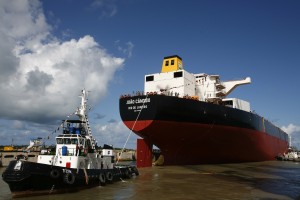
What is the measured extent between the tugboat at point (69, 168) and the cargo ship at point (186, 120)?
719 cm

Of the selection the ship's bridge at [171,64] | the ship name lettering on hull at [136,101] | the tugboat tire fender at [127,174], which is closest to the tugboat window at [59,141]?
the tugboat tire fender at [127,174]

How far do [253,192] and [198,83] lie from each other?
21065 millimetres

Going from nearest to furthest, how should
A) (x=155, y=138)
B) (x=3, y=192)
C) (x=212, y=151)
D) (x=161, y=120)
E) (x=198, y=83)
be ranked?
(x=3, y=192) → (x=161, y=120) → (x=155, y=138) → (x=212, y=151) → (x=198, y=83)

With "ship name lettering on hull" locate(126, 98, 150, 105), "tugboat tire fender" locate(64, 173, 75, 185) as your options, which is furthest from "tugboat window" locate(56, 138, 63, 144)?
"ship name lettering on hull" locate(126, 98, 150, 105)

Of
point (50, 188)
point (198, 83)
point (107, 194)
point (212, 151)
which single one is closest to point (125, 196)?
point (107, 194)

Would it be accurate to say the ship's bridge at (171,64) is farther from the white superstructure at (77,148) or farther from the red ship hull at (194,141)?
the white superstructure at (77,148)

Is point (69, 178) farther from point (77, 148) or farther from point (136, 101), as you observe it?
point (136, 101)

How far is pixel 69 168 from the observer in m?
15.4

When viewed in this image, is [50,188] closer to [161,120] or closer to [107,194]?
[107,194]

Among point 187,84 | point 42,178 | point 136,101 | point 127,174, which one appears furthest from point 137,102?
point 42,178

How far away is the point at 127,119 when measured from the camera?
2855cm

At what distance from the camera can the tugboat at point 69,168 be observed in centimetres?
1371

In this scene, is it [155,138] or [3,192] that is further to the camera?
[155,138]

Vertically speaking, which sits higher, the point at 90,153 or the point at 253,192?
the point at 90,153
